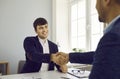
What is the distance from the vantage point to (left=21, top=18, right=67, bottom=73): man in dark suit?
8.43ft

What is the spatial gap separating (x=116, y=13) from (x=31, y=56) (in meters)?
1.97

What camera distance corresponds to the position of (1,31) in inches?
184

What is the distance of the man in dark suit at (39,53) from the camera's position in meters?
2.57

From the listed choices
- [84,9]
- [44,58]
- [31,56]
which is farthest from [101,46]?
[84,9]

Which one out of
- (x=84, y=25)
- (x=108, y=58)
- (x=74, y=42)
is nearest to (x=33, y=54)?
(x=108, y=58)

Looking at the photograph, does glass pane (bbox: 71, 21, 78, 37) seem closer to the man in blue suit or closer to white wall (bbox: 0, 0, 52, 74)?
white wall (bbox: 0, 0, 52, 74)

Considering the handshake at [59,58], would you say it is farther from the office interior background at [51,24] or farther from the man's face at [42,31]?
the office interior background at [51,24]

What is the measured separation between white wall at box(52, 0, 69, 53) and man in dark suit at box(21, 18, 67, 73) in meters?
2.12

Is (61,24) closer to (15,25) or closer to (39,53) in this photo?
(15,25)

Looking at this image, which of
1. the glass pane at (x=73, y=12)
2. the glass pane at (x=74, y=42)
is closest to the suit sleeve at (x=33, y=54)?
the glass pane at (x=74, y=42)

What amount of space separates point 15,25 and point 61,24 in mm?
1033

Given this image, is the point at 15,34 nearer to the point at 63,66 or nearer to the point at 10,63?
the point at 10,63

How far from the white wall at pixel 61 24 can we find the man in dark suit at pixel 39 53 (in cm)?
212

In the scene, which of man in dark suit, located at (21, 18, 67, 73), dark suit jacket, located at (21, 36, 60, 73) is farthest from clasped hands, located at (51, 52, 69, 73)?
dark suit jacket, located at (21, 36, 60, 73)
